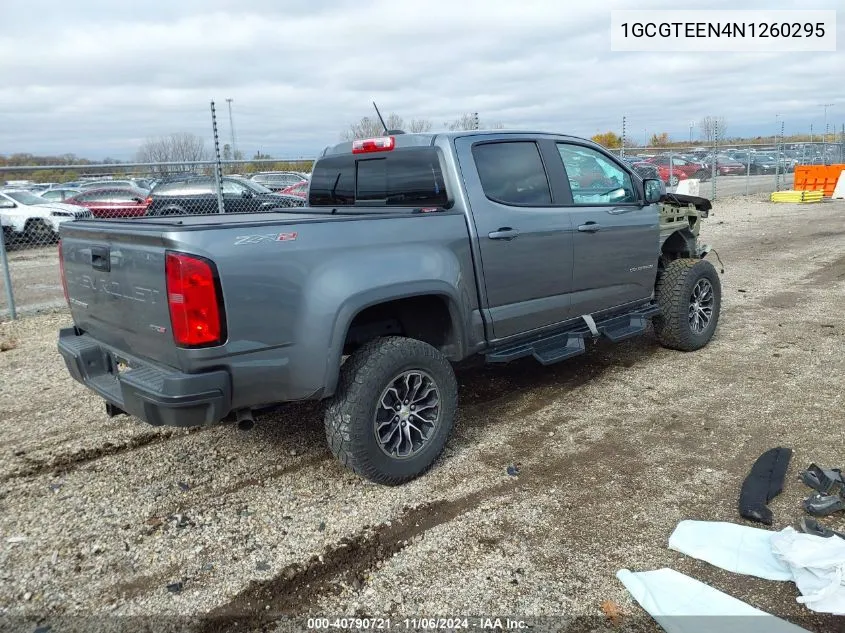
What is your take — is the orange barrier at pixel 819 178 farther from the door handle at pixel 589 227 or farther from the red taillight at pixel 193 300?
the red taillight at pixel 193 300

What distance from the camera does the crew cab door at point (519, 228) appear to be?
4156 mm

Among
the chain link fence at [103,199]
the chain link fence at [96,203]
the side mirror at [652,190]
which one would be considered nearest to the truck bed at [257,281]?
the side mirror at [652,190]

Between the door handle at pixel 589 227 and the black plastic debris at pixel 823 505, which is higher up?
the door handle at pixel 589 227

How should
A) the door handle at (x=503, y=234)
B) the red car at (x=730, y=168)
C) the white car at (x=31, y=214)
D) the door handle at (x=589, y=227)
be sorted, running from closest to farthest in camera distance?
the door handle at (x=503, y=234) < the door handle at (x=589, y=227) < the white car at (x=31, y=214) < the red car at (x=730, y=168)

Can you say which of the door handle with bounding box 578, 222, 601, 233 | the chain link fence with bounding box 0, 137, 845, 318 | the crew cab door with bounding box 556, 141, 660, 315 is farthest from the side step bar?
the chain link fence with bounding box 0, 137, 845, 318

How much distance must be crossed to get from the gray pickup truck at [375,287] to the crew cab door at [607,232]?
16 mm

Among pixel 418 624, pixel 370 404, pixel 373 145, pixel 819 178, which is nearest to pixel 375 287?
pixel 370 404

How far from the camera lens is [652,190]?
5410 mm

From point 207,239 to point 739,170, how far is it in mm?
35994

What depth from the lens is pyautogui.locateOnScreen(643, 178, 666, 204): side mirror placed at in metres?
5.38

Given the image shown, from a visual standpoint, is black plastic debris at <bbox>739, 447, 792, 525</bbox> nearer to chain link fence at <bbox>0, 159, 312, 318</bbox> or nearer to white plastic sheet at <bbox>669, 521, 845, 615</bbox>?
white plastic sheet at <bbox>669, 521, 845, 615</bbox>

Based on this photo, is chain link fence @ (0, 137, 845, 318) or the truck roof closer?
the truck roof

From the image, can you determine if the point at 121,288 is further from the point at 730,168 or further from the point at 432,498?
the point at 730,168

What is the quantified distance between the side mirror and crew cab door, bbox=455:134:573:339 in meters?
0.99
